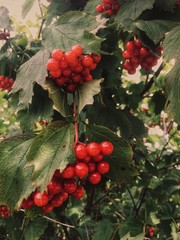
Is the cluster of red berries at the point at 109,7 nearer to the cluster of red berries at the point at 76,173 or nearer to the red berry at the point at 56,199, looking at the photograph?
the cluster of red berries at the point at 76,173

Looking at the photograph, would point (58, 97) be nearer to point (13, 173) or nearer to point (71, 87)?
point (71, 87)

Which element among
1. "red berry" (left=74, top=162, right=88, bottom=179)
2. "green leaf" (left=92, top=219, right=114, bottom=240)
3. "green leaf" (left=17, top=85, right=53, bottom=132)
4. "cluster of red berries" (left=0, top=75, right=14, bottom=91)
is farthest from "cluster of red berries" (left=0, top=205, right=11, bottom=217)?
"red berry" (left=74, top=162, right=88, bottom=179)

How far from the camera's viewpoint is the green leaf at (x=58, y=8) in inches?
88.3

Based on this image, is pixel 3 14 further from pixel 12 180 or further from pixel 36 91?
pixel 12 180

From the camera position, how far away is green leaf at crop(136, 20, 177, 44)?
4.84ft

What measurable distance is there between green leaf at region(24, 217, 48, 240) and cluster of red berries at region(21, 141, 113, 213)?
963mm

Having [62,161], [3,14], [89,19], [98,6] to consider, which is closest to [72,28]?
[89,19]

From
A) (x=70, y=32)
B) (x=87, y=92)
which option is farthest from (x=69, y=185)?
(x=70, y=32)

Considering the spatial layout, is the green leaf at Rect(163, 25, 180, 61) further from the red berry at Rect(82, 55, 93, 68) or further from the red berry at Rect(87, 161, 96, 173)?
the red berry at Rect(87, 161, 96, 173)

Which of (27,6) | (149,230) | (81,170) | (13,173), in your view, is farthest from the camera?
(149,230)

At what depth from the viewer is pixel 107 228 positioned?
2299 millimetres

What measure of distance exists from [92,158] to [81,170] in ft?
0.33

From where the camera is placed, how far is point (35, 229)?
2.11 m

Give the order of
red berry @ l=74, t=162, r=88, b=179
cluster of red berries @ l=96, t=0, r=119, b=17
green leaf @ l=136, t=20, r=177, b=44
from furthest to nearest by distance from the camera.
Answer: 1. cluster of red berries @ l=96, t=0, r=119, b=17
2. green leaf @ l=136, t=20, r=177, b=44
3. red berry @ l=74, t=162, r=88, b=179
